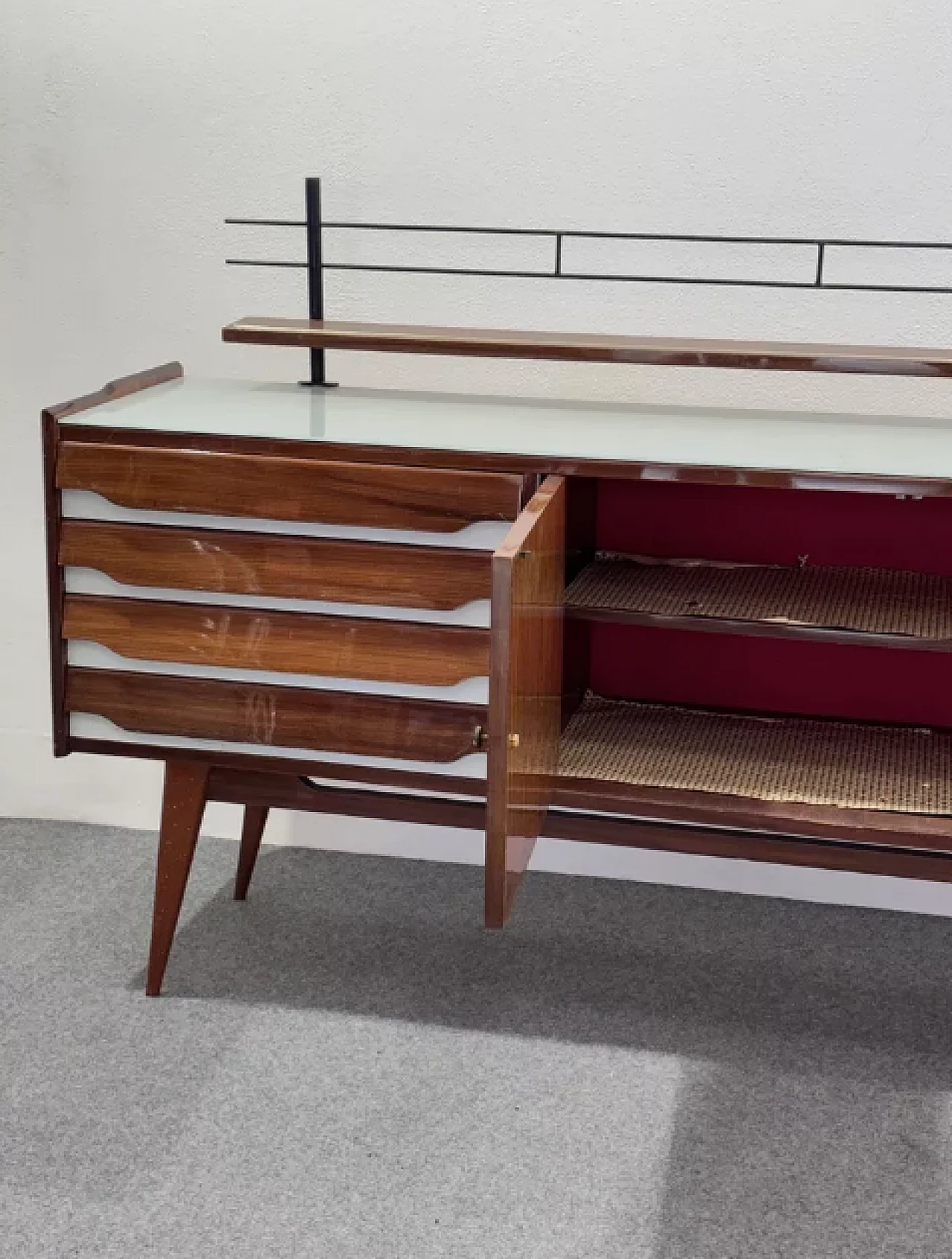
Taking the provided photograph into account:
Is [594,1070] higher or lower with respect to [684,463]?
lower

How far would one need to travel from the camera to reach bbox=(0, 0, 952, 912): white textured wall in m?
2.39

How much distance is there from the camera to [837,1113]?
2076 mm

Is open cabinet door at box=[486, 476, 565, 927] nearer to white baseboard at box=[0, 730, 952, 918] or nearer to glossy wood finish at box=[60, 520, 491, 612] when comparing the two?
glossy wood finish at box=[60, 520, 491, 612]

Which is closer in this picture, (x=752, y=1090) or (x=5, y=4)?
(x=752, y=1090)

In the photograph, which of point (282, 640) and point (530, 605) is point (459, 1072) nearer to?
point (282, 640)

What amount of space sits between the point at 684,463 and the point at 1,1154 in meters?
1.23

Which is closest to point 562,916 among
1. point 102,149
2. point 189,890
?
point 189,890

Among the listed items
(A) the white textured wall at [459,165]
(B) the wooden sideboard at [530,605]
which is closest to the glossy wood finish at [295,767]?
(B) the wooden sideboard at [530,605]

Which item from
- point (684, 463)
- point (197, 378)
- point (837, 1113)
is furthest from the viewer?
point (197, 378)

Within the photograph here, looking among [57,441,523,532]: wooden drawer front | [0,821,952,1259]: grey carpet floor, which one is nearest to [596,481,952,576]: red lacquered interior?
[57,441,523,532]: wooden drawer front

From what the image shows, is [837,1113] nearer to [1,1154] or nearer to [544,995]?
[544,995]

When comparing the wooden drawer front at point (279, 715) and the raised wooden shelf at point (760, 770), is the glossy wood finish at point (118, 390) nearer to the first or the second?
the wooden drawer front at point (279, 715)

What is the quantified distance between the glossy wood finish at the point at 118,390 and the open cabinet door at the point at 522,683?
0.69 metres

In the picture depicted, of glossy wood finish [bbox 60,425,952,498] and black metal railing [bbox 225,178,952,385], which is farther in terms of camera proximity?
black metal railing [bbox 225,178,952,385]
